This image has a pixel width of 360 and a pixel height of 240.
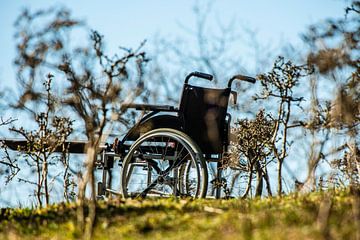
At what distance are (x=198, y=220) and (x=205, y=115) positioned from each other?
264cm

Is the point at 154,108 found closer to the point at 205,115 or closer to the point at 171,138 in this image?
the point at 171,138

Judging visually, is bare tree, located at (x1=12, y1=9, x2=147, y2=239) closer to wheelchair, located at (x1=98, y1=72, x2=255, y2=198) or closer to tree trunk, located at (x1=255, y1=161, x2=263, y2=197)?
wheelchair, located at (x1=98, y1=72, x2=255, y2=198)

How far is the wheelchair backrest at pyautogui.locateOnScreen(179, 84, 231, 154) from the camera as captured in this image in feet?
21.1

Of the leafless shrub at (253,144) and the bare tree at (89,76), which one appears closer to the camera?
A: the bare tree at (89,76)

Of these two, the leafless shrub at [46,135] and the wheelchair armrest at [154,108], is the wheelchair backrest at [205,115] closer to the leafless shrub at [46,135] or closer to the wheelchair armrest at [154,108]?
the wheelchair armrest at [154,108]

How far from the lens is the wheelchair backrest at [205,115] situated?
642 centimetres

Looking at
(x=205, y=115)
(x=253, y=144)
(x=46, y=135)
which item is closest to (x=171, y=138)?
(x=205, y=115)

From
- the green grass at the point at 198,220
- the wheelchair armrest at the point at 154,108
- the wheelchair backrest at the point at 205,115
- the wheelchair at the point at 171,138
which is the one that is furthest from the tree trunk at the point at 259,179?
the green grass at the point at 198,220

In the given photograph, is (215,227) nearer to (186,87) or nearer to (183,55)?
(186,87)

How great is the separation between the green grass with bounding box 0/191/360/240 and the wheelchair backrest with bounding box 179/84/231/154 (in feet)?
5.10

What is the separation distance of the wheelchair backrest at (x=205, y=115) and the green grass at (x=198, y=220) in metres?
1.56

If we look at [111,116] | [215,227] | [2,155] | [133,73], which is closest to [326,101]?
[133,73]

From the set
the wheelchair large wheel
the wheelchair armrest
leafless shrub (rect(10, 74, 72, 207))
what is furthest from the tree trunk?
leafless shrub (rect(10, 74, 72, 207))

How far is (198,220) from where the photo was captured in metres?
3.88
